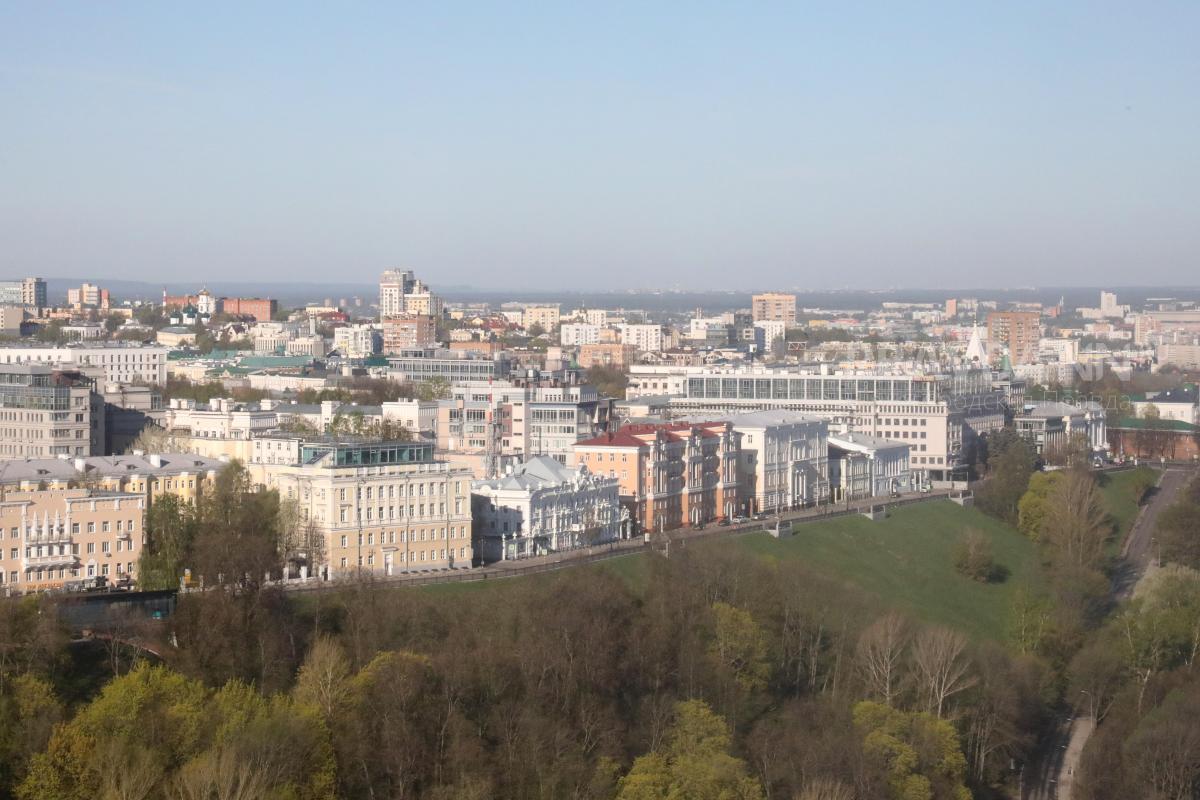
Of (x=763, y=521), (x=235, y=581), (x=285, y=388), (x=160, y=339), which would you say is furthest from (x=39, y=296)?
(x=235, y=581)

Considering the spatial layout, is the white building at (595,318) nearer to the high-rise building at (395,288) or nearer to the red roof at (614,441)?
the high-rise building at (395,288)

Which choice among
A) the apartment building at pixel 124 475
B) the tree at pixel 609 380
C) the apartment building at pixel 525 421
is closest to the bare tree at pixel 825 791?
the apartment building at pixel 124 475

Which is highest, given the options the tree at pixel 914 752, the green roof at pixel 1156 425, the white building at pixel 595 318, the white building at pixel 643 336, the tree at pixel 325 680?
the white building at pixel 595 318

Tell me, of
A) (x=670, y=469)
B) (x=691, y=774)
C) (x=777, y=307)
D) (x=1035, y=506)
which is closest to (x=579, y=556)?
(x=670, y=469)

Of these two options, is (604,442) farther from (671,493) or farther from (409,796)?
(409,796)

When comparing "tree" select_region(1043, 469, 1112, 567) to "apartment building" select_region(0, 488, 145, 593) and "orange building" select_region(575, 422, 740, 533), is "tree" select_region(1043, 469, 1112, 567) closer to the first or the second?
"orange building" select_region(575, 422, 740, 533)
